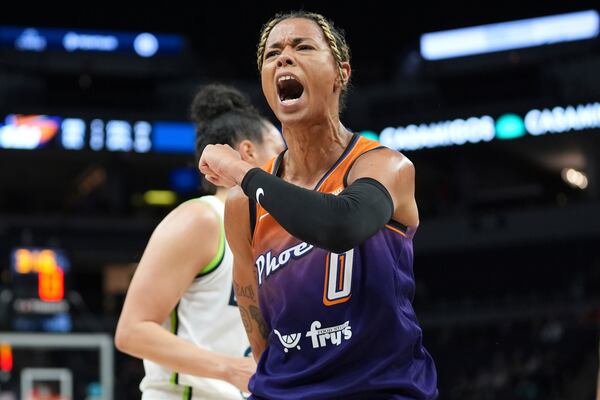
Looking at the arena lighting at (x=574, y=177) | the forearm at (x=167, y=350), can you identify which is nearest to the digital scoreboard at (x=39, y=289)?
the forearm at (x=167, y=350)

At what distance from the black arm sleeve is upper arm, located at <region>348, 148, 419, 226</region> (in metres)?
0.10

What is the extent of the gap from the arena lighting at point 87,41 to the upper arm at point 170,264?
23.2 meters

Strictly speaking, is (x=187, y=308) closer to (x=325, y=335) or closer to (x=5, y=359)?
(x=325, y=335)

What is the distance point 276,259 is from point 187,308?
3.50 ft

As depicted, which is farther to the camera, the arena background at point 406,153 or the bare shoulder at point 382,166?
the arena background at point 406,153

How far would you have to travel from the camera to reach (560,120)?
73.0ft

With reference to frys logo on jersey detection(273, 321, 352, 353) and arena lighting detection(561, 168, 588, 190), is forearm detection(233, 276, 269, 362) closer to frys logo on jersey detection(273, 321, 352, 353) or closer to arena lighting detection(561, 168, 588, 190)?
frys logo on jersey detection(273, 321, 352, 353)

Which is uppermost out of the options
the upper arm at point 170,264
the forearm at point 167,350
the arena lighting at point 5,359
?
the upper arm at point 170,264

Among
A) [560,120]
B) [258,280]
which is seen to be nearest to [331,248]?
[258,280]

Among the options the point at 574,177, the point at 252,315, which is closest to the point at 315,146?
the point at 252,315

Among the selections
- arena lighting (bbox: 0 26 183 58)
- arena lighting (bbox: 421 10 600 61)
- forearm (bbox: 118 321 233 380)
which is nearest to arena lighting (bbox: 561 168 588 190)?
arena lighting (bbox: 421 10 600 61)

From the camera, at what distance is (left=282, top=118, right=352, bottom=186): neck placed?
96.9 inches

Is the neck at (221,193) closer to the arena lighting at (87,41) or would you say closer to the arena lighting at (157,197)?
the arena lighting at (87,41)

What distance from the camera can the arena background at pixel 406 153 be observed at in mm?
21266
